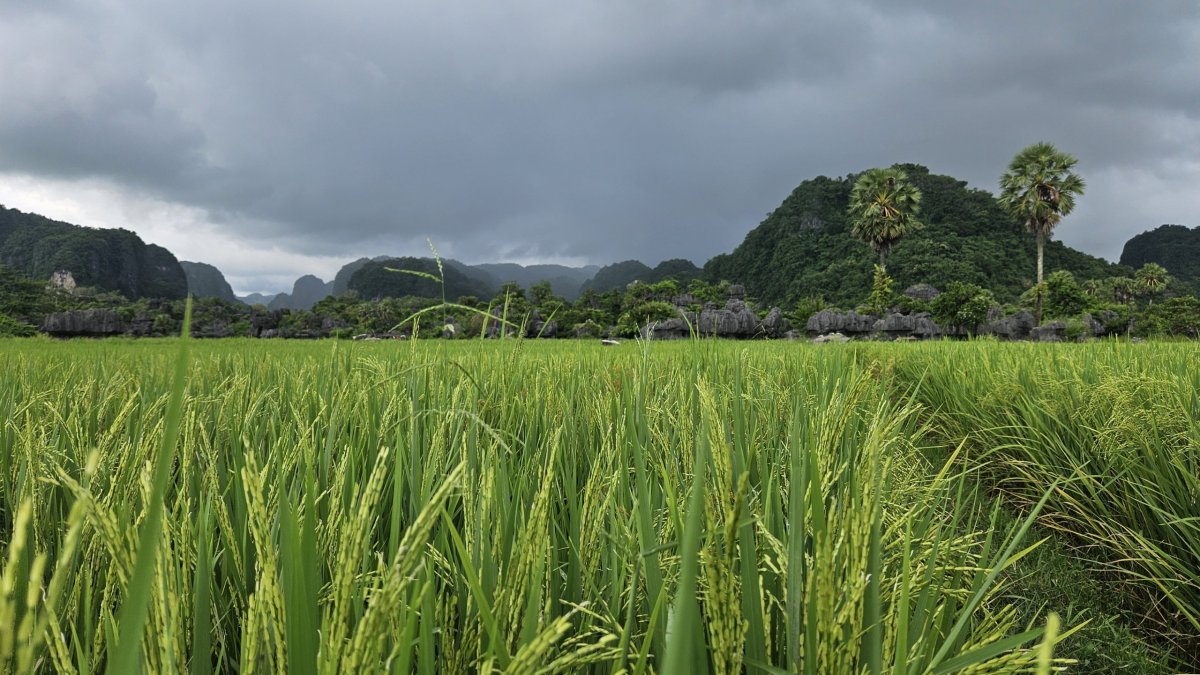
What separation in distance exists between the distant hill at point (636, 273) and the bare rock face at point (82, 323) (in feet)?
181

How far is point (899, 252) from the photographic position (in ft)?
184

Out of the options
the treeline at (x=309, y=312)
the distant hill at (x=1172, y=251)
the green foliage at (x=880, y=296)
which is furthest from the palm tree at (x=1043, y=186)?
the distant hill at (x=1172, y=251)

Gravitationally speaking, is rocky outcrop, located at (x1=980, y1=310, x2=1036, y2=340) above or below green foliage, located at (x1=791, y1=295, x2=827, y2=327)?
below

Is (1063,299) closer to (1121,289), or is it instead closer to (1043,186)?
(1043,186)

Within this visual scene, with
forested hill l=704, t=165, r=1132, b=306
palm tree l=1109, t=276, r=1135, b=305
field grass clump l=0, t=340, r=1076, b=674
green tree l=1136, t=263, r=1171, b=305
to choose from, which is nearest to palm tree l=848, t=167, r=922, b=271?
forested hill l=704, t=165, r=1132, b=306

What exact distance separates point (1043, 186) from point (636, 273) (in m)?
73.4

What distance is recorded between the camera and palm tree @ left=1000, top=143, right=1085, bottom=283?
3556cm

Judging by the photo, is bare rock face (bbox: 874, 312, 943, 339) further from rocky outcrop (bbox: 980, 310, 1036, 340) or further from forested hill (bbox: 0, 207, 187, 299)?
forested hill (bbox: 0, 207, 187, 299)

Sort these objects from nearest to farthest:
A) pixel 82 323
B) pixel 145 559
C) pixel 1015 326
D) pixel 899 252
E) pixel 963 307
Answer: pixel 145 559 → pixel 963 307 → pixel 1015 326 → pixel 82 323 → pixel 899 252

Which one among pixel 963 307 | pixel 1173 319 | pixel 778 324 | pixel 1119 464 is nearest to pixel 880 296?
pixel 963 307

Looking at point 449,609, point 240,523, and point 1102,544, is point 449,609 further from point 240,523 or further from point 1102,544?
point 1102,544

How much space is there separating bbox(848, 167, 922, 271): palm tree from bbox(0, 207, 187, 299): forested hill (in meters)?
79.9

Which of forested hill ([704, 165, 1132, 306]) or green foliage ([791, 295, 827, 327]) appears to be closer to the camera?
green foliage ([791, 295, 827, 327])

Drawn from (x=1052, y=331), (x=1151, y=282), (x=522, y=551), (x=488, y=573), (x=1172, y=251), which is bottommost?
(x=488, y=573)
